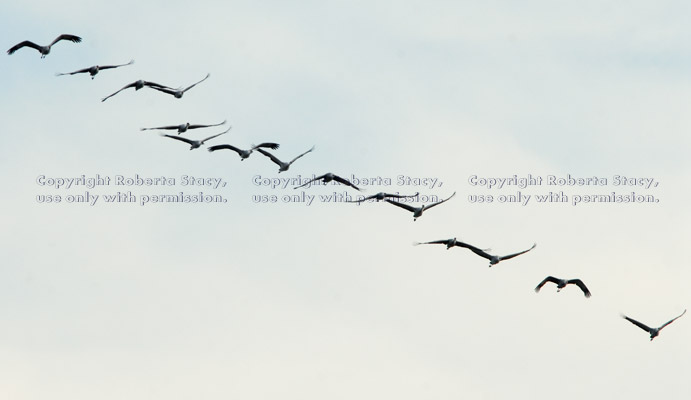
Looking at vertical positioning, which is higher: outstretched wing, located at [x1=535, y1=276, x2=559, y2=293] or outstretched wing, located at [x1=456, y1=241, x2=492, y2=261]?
outstretched wing, located at [x1=456, y1=241, x2=492, y2=261]

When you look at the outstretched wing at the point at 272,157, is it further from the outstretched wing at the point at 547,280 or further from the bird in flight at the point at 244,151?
the outstretched wing at the point at 547,280

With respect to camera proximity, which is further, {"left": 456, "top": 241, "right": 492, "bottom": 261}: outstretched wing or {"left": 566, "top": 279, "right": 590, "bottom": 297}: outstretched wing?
{"left": 566, "top": 279, "right": 590, "bottom": 297}: outstretched wing

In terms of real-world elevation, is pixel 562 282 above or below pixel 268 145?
below

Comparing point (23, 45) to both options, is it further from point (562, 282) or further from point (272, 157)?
point (562, 282)

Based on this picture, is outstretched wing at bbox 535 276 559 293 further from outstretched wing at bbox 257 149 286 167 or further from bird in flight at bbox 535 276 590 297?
outstretched wing at bbox 257 149 286 167

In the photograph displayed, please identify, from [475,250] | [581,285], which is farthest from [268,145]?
[581,285]

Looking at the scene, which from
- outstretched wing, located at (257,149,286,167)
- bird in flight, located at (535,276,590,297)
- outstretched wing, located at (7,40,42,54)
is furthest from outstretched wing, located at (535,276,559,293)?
outstretched wing, located at (7,40,42,54)

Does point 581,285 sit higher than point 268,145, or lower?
lower

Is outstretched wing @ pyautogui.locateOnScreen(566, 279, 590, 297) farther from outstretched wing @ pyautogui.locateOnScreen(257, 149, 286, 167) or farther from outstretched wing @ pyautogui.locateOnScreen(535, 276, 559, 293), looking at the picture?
outstretched wing @ pyautogui.locateOnScreen(257, 149, 286, 167)

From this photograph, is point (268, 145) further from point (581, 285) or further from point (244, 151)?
point (581, 285)

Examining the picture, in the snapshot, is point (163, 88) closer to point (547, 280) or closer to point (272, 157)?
point (272, 157)

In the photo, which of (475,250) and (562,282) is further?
(562,282)

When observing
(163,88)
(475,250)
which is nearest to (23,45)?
(163,88)

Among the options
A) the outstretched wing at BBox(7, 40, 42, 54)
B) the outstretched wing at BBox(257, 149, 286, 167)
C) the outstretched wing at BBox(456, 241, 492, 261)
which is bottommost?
the outstretched wing at BBox(456, 241, 492, 261)
